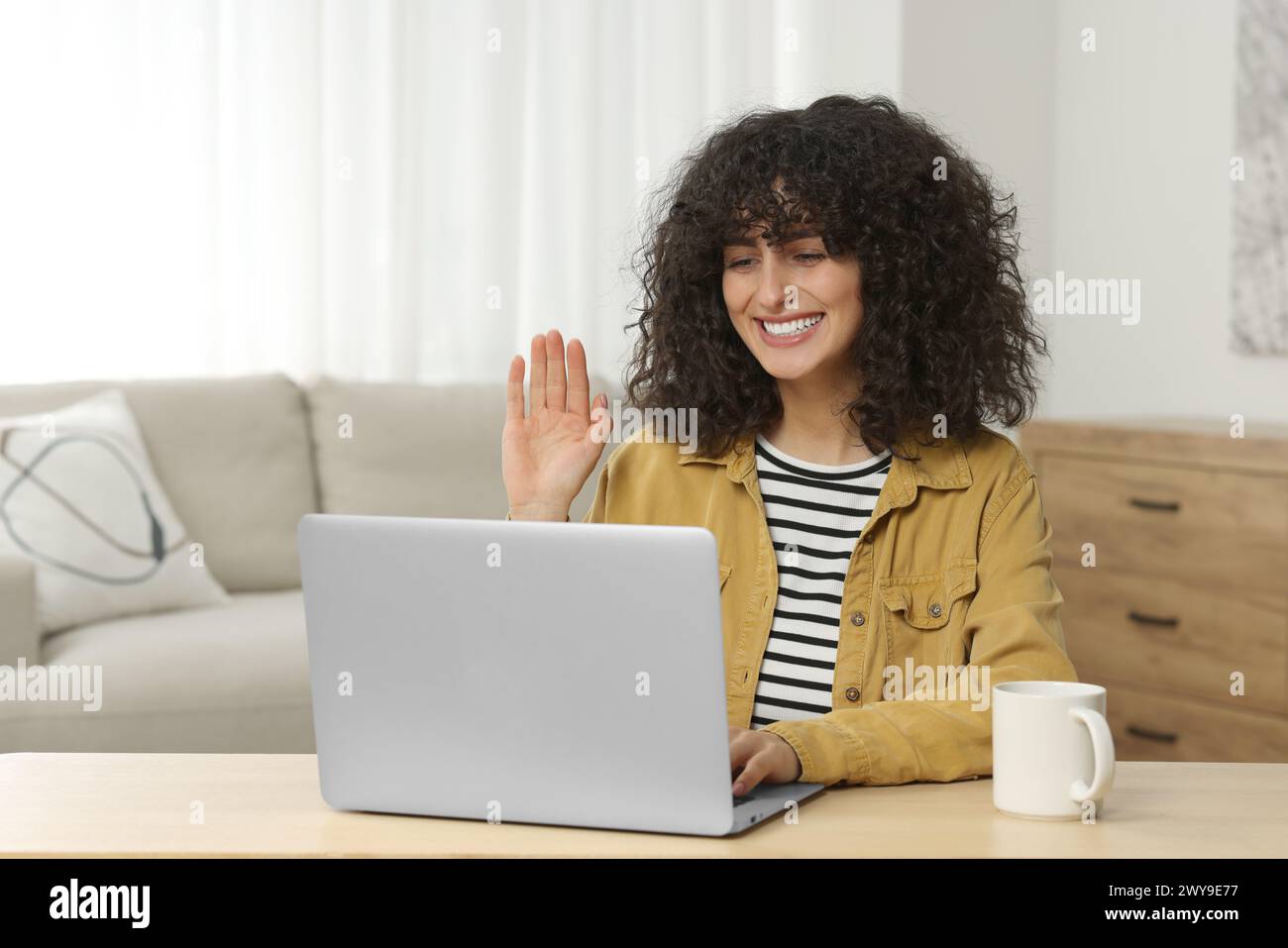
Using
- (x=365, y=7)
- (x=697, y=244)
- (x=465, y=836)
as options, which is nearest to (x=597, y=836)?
(x=465, y=836)

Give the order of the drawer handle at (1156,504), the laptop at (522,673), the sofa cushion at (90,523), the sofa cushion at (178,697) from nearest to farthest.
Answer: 1. the laptop at (522,673)
2. the sofa cushion at (178,697)
3. the sofa cushion at (90,523)
4. the drawer handle at (1156,504)

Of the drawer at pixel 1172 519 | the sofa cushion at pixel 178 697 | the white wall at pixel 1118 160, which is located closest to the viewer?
the sofa cushion at pixel 178 697

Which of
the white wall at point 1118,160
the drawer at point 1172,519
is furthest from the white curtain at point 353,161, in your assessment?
the drawer at point 1172,519

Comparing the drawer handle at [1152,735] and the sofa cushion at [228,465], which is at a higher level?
the sofa cushion at [228,465]

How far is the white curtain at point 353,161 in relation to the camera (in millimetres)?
3549

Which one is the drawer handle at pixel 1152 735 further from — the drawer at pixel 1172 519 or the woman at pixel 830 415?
the woman at pixel 830 415

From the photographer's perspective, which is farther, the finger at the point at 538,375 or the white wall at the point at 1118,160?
the white wall at the point at 1118,160

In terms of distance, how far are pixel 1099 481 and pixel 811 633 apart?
2006 millimetres

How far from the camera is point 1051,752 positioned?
3.65 feet

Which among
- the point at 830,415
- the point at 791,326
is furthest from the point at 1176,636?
the point at 791,326

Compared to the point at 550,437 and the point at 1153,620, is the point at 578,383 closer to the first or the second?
the point at 550,437

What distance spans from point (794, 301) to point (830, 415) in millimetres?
154

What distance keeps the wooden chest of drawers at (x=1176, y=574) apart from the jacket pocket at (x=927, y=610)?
5.81ft
